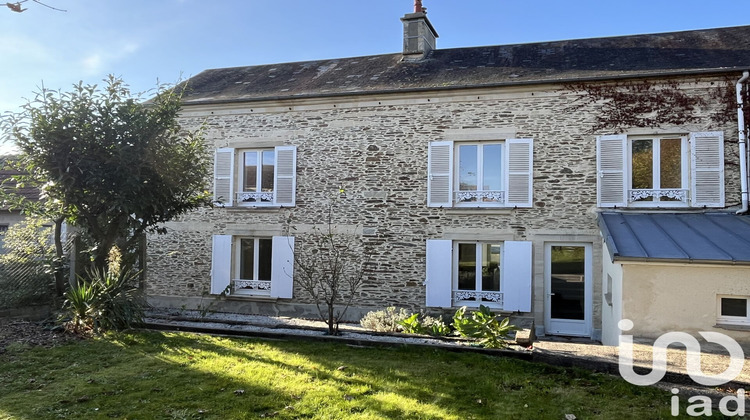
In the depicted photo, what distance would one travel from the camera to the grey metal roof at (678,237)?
636cm

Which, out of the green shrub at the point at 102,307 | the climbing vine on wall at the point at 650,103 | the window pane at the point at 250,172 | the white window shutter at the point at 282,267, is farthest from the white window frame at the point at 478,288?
the green shrub at the point at 102,307

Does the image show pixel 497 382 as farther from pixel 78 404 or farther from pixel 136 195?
pixel 136 195

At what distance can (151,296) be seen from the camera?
36.7ft

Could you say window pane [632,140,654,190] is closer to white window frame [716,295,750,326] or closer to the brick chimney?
white window frame [716,295,750,326]

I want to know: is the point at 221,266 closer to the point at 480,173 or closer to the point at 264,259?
the point at 264,259

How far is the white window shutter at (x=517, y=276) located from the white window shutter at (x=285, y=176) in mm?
4531

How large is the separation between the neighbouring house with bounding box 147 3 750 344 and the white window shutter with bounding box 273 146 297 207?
0.03m

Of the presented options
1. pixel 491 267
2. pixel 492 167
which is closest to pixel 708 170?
pixel 492 167

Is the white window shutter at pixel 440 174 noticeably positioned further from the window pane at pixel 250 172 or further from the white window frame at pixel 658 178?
the window pane at pixel 250 172

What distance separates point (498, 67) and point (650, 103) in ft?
9.85

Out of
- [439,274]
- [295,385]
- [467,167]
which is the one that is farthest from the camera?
[467,167]

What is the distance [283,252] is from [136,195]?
364cm

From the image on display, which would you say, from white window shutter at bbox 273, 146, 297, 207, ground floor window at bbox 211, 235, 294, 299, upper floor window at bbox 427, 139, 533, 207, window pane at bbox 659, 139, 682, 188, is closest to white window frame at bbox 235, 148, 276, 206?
white window shutter at bbox 273, 146, 297, 207

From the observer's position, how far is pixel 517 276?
9086mm
